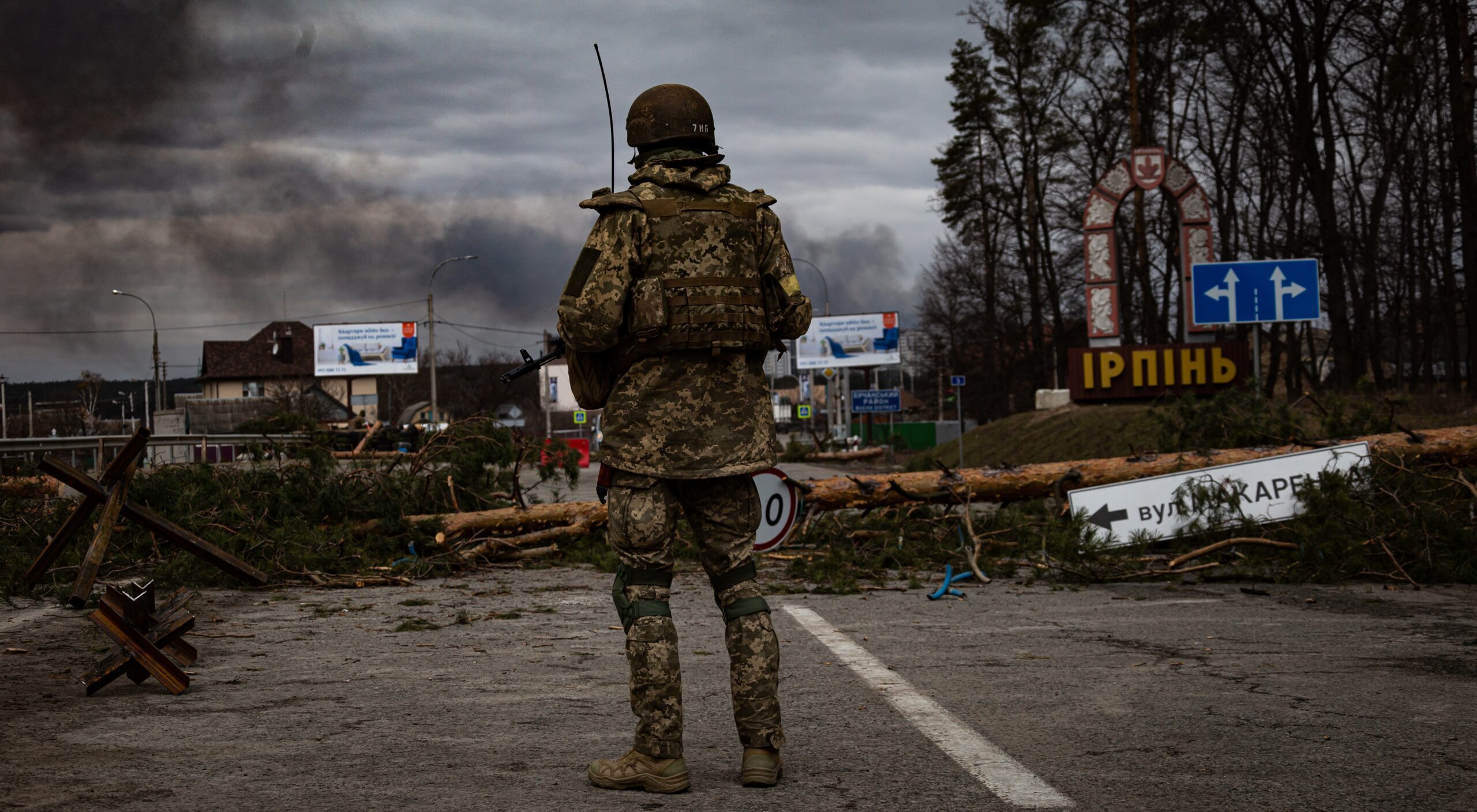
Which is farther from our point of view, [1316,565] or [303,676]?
[1316,565]

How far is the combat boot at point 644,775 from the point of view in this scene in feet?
11.8

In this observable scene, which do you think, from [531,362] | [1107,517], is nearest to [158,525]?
[531,362]

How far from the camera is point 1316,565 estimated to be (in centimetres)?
891

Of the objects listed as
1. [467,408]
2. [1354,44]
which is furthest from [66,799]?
[467,408]

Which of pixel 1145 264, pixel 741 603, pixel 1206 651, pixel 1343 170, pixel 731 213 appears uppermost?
pixel 1343 170

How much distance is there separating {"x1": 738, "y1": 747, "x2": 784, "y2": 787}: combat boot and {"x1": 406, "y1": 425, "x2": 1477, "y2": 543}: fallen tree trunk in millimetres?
6983

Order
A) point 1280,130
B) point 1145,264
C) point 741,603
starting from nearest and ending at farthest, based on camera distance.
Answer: point 741,603
point 1280,130
point 1145,264

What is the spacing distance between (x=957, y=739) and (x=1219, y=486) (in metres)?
6.39

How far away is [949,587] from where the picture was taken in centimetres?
879

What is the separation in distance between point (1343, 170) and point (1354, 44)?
10.1 metres

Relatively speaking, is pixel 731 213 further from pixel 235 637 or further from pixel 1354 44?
pixel 1354 44

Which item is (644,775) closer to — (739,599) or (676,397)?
(739,599)

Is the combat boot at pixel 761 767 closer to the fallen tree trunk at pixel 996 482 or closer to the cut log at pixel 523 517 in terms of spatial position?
the fallen tree trunk at pixel 996 482

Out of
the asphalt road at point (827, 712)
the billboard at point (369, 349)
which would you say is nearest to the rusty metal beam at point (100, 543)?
the asphalt road at point (827, 712)
